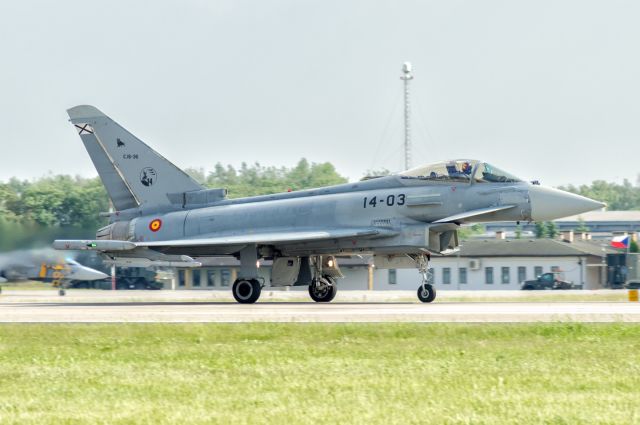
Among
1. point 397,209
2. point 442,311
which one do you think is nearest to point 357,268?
point 397,209

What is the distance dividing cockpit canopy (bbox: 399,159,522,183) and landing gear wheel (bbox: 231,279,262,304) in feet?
16.9

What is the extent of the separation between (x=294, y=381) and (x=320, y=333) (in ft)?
16.5

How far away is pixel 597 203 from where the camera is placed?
2556cm

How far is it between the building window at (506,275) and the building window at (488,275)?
76cm

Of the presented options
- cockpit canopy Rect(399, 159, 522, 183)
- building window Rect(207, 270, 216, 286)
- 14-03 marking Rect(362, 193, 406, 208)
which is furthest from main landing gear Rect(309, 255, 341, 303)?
building window Rect(207, 270, 216, 286)

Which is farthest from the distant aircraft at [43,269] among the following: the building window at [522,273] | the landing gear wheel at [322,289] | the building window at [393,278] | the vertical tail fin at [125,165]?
the building window at [522,273]

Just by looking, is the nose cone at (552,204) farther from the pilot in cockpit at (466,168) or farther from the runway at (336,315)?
the runway at (336,315)

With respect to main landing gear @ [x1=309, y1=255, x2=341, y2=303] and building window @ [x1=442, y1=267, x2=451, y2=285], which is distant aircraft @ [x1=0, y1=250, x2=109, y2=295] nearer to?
main landing gear @ [x1=309, y1=255, x2=341, y2=303]

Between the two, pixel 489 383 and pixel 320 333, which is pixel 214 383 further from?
pixel 320 333

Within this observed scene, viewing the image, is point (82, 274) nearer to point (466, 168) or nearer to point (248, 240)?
point (248, 240)

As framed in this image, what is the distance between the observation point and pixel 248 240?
2620 centimetres

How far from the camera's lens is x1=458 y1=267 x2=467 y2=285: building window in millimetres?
65812

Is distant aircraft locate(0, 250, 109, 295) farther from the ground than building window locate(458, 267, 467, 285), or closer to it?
closer to it

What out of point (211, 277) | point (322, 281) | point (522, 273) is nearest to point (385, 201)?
point (322, 281)
